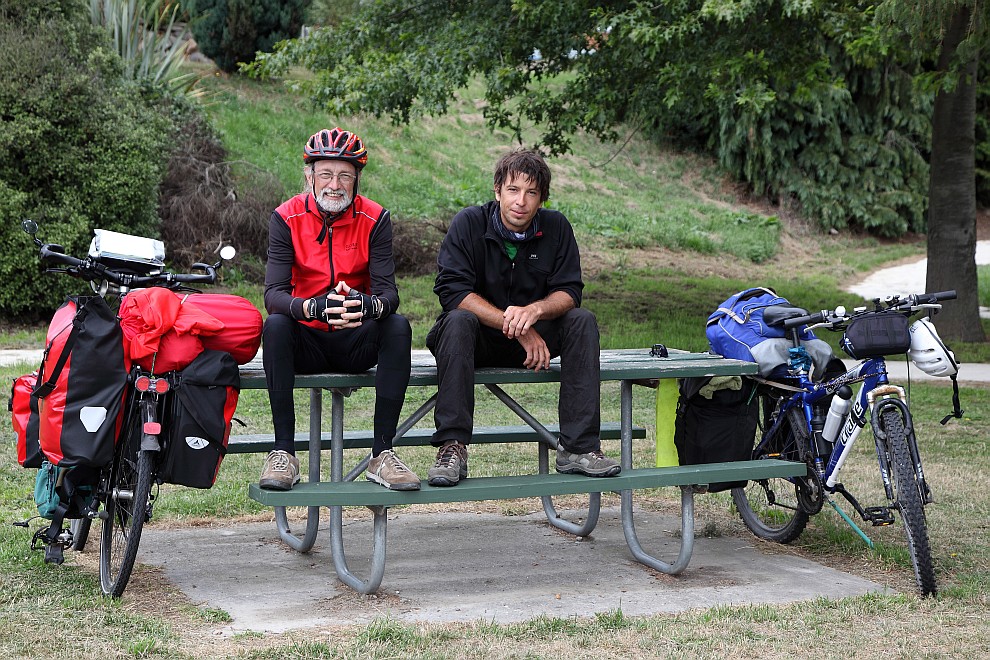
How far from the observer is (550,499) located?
579 centimetres

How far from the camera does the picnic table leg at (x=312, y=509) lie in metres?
4.70

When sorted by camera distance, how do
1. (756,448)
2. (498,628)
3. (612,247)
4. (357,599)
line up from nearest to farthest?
(498,628)
(357,599)
(756,448)
(612,247)

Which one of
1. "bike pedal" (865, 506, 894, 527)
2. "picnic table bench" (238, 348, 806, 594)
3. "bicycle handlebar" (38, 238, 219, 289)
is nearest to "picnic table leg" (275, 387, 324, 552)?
"picnic table bench" (238, 348, 806, 594)

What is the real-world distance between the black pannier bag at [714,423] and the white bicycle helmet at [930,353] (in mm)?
795

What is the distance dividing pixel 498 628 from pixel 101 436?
5.18 ft

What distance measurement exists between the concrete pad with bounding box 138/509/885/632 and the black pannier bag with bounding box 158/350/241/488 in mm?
516

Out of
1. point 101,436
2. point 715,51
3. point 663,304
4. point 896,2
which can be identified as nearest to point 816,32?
point 715,51

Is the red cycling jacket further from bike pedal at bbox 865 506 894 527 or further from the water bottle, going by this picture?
bike pedal at bbox 865 506 894 527

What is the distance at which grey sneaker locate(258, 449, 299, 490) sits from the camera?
418cm

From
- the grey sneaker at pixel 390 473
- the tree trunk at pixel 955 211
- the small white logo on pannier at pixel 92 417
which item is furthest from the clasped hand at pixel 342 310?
the tree trunk at pixel 955 211

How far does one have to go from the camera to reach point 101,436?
4.09 metres

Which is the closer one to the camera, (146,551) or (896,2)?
(146,551)

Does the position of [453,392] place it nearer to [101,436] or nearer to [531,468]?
[101,436]

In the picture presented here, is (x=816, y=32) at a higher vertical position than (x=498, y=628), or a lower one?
higher
